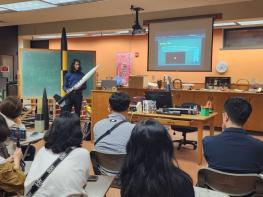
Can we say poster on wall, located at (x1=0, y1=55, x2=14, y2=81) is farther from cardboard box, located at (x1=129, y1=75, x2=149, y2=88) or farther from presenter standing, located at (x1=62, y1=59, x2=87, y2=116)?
cardboard box, located at (x1=129, y1=75, x2=149, y2=88)

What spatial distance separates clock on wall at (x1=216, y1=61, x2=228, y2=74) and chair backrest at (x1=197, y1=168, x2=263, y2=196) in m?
7.42

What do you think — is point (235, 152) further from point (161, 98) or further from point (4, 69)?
point (4, 69)

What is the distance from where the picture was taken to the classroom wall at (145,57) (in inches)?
339

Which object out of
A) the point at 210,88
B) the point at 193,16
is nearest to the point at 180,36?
the point at 193,16

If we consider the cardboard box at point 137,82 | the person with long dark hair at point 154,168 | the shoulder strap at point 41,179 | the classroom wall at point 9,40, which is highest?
the classroom wall at point 9,40

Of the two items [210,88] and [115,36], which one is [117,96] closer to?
[210,88]

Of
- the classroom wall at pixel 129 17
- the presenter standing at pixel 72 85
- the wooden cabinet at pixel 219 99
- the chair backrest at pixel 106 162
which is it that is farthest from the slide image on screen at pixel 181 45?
the chair backrest at pixel 106 162

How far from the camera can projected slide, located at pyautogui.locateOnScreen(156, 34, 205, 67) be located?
5.76 meters

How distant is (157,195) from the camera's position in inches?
48.8

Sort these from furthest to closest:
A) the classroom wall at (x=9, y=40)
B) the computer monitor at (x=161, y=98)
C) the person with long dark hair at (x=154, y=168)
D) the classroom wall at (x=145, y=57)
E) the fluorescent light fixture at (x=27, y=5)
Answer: the classroom wall at (x=9, y=40), the classroom wall at (x=145, y=57), the fluorescent light fixture at (x=27, y=5), the computer monitor at (x=161, y=98), the person with long dark hair at (x=154, y=168)

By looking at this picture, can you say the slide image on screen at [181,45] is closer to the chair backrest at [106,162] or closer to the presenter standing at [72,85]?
the presenter standing at [72,85]

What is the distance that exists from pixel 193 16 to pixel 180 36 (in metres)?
0.45

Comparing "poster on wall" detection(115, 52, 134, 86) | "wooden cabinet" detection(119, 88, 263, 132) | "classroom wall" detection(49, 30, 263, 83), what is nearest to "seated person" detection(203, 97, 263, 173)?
"wooden cabinet" detection(119, 88, 263, 132)

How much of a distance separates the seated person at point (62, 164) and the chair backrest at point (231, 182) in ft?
2.62
